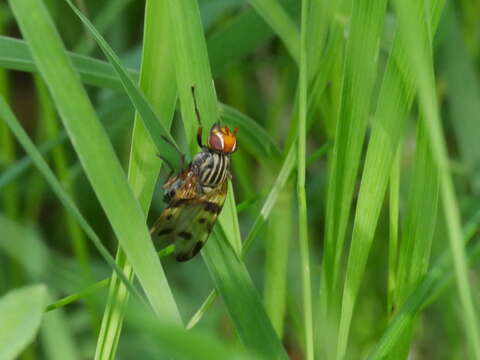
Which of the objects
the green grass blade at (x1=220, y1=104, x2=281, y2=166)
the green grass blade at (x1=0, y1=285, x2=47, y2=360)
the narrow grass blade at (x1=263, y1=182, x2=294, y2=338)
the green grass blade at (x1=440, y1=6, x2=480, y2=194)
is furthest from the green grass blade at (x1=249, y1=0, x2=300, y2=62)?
the green grass blade at (x1=440, y1=6, x2=480, y2=194)

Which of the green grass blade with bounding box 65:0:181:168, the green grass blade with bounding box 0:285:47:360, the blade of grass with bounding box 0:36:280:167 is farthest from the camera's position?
the blade of grass with bounding box 0:36:280:167

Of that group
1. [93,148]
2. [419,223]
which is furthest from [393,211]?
[93,148]

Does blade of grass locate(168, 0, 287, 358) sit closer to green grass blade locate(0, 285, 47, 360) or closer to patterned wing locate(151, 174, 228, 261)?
patterned wing locate(151, 174, 228, 261)

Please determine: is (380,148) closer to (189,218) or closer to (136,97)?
(136,97)

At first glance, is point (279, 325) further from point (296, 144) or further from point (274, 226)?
point (296, 144)

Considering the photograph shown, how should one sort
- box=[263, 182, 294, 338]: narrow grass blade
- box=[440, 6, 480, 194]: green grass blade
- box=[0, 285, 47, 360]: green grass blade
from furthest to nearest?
box=[440, 6, 480, 194]: green grass blade < box=[263, 182, 294, 338]: narrow grass blade < box=[0, 285, 47, 360]: green grass blade

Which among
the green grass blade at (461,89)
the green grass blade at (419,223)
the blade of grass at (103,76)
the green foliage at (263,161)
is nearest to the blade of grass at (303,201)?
the green foliage at (263,161)
